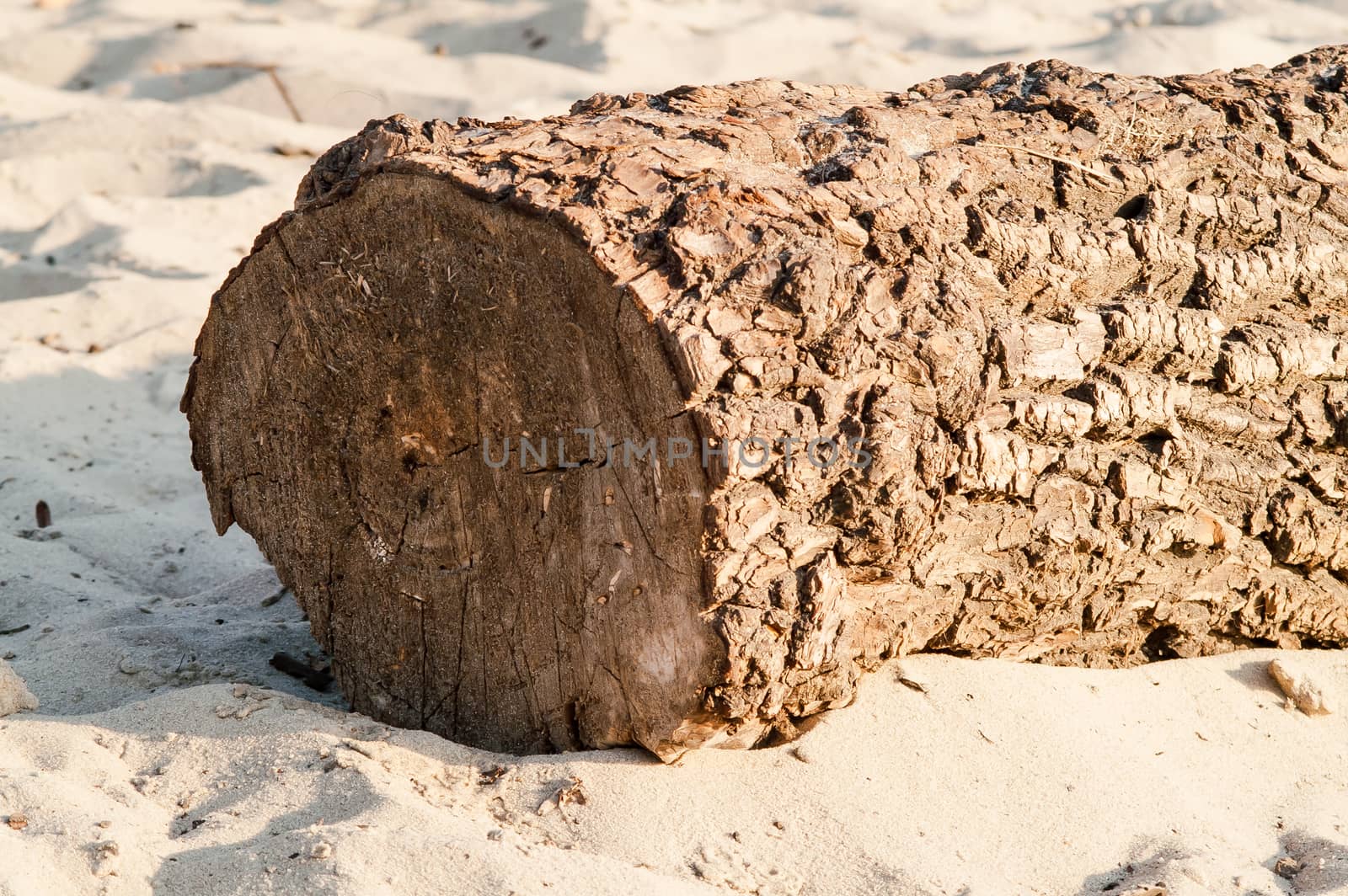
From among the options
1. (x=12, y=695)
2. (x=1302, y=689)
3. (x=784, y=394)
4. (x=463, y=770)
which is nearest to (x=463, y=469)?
(x=463, y=770)

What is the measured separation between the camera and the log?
204 cm

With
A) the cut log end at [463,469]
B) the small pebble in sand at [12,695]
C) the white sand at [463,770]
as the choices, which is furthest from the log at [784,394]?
the small pebble in sand at [12,695]

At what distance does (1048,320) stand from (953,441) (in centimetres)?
35

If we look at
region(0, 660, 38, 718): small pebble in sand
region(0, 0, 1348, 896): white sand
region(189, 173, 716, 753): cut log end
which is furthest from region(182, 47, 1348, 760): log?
region(0, 660, 38, 718): small pebble in sand

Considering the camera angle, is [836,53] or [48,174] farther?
[836,53]

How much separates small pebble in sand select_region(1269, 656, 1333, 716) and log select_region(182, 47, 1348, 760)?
0.10 meters

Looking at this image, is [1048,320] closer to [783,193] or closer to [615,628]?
[783,193]

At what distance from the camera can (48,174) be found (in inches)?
247

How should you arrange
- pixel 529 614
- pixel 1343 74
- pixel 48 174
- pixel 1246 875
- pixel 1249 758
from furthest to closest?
pixel 48 174, pixel 1343 74, pixel 1249 758, pixel 529 614, pixel 1246 875

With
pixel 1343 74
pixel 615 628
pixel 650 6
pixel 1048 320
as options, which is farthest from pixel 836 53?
pixel 615 628

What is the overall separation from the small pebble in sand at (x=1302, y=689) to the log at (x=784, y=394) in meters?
0.10

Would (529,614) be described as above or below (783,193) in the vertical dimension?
below

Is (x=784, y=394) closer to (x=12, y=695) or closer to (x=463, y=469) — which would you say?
(x=463, y=469)

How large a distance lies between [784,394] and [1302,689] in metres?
1.42
